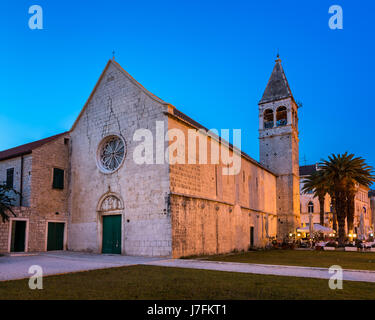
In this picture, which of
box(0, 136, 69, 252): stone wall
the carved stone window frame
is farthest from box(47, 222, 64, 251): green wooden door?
the carved stone window frame

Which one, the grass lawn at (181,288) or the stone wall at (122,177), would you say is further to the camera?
the stone wall at (122,177)

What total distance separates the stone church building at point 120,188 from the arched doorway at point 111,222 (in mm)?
64

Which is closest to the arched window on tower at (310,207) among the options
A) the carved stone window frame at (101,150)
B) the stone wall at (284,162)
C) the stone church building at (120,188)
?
the stone wall at (284,162)

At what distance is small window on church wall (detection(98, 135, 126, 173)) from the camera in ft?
76.0

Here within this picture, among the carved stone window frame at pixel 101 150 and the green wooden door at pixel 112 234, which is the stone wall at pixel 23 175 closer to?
the carved stone window frame at pixel 101 150

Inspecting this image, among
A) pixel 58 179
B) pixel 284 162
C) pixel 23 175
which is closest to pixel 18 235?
pixel 23 175

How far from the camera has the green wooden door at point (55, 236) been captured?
77.0 ft

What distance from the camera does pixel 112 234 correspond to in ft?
73.2

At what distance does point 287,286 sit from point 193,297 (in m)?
2.93

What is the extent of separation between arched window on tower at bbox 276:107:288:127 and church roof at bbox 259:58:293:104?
5.15ft
